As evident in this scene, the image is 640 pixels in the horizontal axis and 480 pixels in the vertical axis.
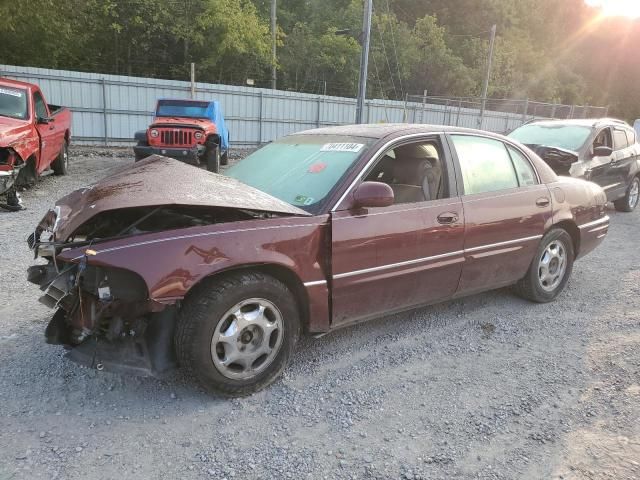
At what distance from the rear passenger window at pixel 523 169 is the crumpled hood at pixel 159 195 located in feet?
7.50

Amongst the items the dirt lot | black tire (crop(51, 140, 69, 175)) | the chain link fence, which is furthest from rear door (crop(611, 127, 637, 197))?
the chain link fence

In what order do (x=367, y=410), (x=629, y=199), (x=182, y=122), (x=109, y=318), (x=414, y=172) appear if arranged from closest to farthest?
(x=109, y=318), (x=367, y=410), (x=414, y=172), (x=629, y=199), (x=182, y=122)

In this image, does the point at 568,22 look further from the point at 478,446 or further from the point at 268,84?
the point at 478,446

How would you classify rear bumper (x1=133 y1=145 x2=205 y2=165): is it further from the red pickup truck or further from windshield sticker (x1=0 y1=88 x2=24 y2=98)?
windshield sticker (x1=0 y1=88 x2=24 y2=98)

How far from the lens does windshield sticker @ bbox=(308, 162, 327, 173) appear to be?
146 inches

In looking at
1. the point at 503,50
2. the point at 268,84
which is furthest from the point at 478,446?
the point at 503,50

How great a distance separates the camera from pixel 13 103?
8805mm

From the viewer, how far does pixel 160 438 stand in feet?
8.96

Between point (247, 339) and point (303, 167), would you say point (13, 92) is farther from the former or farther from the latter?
point (247, 339)

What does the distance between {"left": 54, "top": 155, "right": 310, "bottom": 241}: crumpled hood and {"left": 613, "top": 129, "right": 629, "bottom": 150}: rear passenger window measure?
8.19 metres

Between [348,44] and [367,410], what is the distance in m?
35.7

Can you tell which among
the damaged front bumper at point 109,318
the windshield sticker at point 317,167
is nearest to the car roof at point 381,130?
the windshield sticker at point 317,167

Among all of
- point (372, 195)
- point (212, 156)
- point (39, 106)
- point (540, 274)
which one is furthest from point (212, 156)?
point (372, 195)

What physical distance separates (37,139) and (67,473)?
7.76 m
